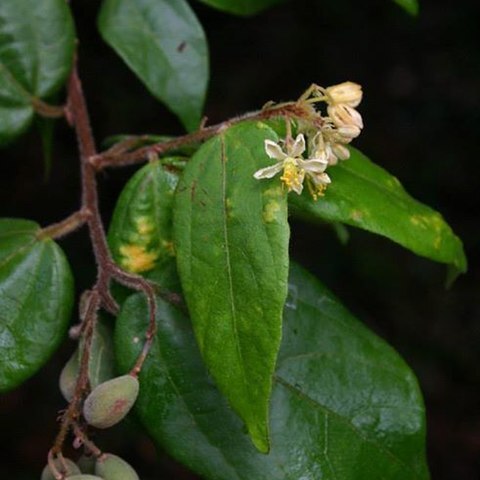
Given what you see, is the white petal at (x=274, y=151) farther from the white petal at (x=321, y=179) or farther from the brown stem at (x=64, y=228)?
the brown stem at (x=64, y=228)

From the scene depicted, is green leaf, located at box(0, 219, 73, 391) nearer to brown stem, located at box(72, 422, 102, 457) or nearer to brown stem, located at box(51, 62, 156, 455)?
brown stem, located at box(51, 62, 156, 455)

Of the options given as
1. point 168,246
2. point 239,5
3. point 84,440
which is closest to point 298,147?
point 168,246

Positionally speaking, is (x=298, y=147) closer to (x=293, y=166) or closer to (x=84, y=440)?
(x=293, y=166)

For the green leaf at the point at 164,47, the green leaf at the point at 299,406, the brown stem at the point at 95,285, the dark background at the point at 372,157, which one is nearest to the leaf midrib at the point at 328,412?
the green leaf at the point at 299,406

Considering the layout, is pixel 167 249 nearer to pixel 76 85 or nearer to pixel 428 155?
pixel 76 85

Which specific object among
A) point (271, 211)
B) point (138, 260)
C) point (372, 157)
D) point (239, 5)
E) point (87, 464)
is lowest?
point (372, 157)

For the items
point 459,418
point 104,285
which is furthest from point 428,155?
point 104,285
